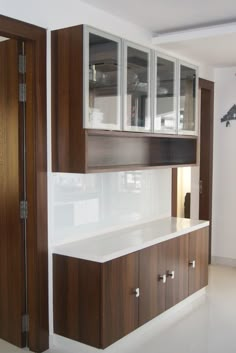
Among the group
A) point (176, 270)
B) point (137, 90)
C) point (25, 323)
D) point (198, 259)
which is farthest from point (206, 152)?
point (25, 323)

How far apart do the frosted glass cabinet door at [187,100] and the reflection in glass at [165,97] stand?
0.13 metres

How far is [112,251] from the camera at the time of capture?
294cm

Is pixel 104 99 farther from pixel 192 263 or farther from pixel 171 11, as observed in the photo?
pixel 192 263

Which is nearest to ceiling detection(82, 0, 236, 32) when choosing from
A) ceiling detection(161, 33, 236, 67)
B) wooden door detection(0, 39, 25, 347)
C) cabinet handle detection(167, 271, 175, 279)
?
ceiling detection(161, 33, 236, 67)

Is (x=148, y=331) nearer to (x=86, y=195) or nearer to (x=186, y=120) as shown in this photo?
(x=86, y=195)

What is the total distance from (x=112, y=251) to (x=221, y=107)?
3069 millimetres

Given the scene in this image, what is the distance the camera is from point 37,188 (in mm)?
2977

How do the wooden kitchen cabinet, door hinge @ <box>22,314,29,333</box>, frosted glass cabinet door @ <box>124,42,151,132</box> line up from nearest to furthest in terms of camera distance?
the wooden kitchen cabinet, door hinge @ <box>22,314,29,333</box>, frosted glass cabinet door @ <box>124,42,151,132</box>

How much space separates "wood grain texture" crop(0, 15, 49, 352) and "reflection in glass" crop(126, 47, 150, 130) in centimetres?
66

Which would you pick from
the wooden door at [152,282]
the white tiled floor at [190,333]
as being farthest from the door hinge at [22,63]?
the white tiled floor at [190,333]

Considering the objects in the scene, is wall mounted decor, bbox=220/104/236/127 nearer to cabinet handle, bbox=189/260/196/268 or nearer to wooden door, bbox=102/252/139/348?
cabinet handle, bbox=189/260/196/268

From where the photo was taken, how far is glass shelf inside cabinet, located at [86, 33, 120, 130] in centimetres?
293

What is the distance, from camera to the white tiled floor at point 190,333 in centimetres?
313

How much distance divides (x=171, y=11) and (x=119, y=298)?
7.45 ft
